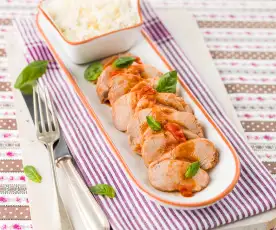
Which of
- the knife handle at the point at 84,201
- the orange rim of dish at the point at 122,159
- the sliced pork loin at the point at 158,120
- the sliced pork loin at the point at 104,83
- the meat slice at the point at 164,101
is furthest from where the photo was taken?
the sliced pork loin at the point at 104,83

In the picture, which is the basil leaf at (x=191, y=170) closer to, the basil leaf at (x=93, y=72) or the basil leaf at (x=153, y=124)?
the basil leaf at (x=153, y=124)

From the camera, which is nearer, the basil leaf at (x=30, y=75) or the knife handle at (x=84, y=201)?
the knife handle at (x=84, y=201)

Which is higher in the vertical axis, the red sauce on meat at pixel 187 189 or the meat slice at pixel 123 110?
the meat slice at pixel 123 110

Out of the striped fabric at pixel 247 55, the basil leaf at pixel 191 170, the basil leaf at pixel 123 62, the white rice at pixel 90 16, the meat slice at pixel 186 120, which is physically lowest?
the striped fabric at pixel 247 55

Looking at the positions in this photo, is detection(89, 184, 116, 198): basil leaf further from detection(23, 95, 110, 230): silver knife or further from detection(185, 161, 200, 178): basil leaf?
detection(185, 161, 200, 178): basil leaf

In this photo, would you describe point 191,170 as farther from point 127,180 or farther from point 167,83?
point 167,83

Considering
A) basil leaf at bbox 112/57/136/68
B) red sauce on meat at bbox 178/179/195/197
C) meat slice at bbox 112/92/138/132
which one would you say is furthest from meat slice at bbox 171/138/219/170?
basil leaf at bbox 112/57/136/68

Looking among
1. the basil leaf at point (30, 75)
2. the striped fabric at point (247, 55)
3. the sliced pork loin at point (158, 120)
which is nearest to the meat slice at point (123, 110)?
the sliced pork loin at point (158, 120)
